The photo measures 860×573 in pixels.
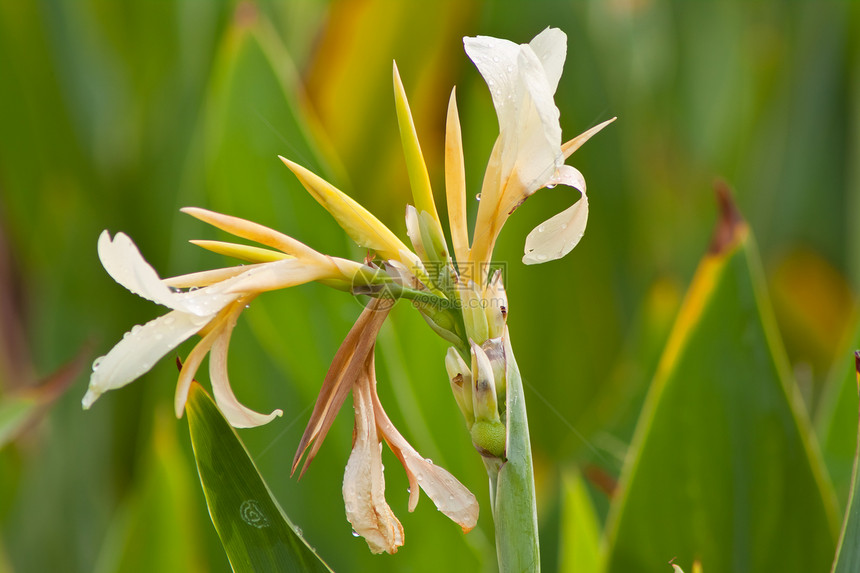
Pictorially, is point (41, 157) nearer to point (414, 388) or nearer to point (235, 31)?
point (235, 31)

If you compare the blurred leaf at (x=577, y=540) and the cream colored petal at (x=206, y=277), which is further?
the blurred leaf at (x=577, y=540)

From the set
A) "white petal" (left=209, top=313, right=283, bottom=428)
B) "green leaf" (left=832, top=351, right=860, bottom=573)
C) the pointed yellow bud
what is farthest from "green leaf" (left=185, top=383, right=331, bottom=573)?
"green leaf" (left=832, top=351, right=860, bottom=573)

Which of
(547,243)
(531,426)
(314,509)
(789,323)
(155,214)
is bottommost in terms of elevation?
(789,323)

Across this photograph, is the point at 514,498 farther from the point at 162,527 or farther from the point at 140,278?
the point at 162,527

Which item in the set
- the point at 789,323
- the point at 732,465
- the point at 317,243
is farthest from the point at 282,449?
the point at 789,323

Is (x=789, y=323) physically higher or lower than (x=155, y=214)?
lower

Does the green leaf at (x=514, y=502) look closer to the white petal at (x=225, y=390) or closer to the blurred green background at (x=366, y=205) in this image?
the white petal at (x=225, y=390)

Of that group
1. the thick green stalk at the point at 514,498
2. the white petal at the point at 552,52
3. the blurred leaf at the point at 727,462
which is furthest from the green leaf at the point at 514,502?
the blurred leaf at the point at 727,462
